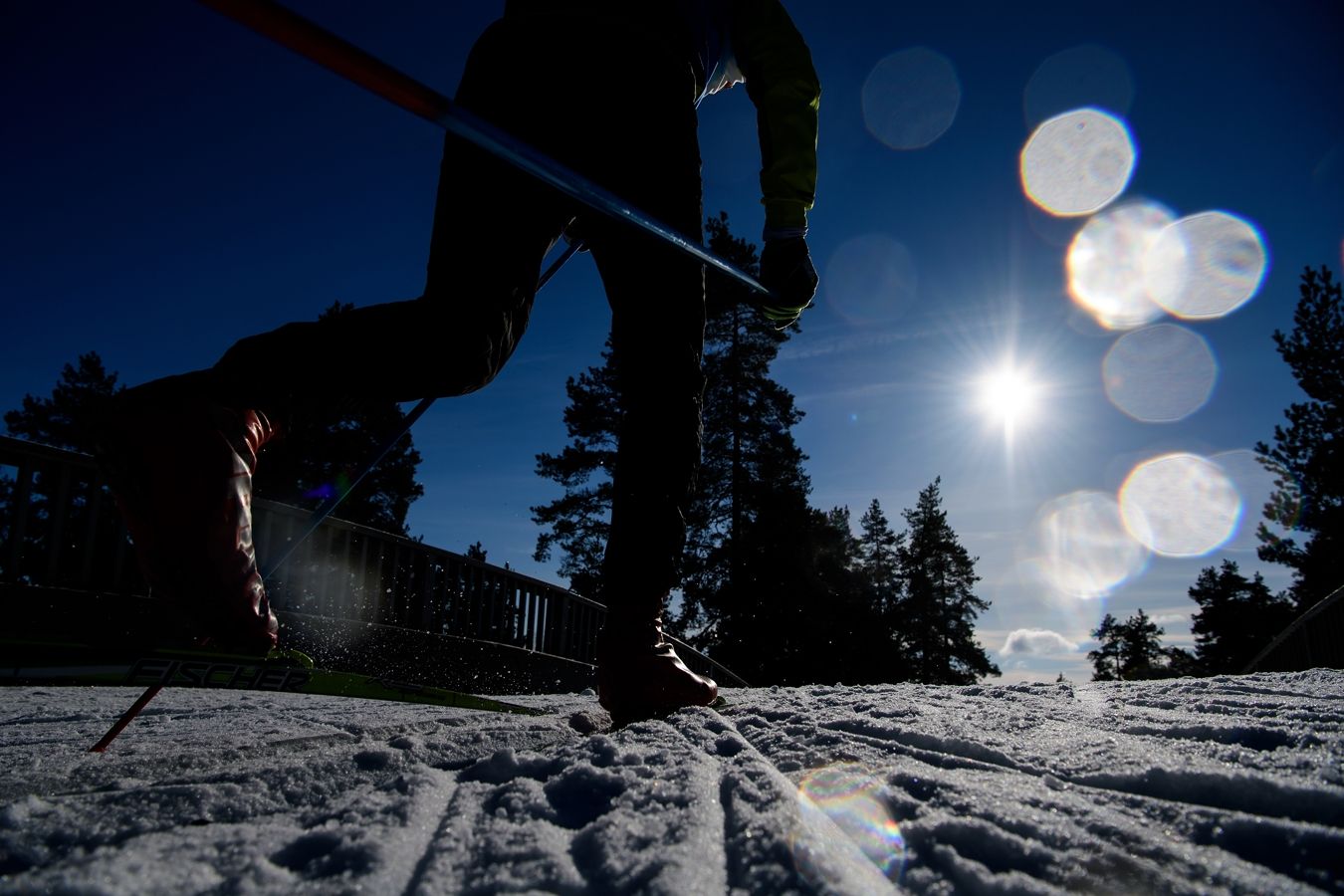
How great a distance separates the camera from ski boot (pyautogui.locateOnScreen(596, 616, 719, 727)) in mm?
1655

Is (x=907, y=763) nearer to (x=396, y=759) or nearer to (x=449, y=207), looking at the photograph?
(x=396, y=759)

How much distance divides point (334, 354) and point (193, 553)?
1.51 ft

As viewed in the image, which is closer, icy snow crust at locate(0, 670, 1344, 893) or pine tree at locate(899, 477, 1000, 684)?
icy snow crust at locate(0, 670, 1344, 893)

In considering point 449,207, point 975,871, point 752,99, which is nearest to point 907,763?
point 975,871

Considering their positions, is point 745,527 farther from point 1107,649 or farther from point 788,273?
point 1107,649

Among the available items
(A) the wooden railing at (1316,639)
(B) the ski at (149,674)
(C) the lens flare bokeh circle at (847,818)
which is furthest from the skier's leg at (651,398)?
(A) the wooden railing at (1316,639)

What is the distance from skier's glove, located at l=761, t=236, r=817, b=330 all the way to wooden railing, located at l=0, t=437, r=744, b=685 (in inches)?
77.7

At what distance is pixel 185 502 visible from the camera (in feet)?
4.10

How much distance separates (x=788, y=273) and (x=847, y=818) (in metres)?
1.66

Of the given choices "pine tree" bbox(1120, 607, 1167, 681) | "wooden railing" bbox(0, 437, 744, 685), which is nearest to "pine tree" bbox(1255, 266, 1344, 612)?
"wooden railing" bbox(0, 437, 744, 685)

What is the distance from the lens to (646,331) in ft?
5.82

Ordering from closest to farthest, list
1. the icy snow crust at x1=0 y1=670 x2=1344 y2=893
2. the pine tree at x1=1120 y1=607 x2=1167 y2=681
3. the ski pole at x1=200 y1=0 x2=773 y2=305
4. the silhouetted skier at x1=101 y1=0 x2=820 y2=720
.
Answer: the icy snow crust at x1=0 y1=670 x2=1344 y2=893 → the ski pole at x1=200 y1=0 x2=773 y2=305 → the silhouetted skier at x1=101 y1=0 x2=820 y2=720 → the pine tree at x1=1120 y1=607 x2=1167 y2=681

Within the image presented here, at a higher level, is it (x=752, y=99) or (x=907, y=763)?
(x=752, y=99)

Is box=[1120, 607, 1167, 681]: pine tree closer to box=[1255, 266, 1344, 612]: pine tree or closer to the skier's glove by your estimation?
box=[1255, 266, 1344, 612]: pine tree
